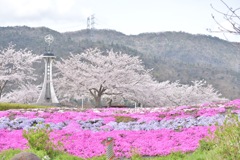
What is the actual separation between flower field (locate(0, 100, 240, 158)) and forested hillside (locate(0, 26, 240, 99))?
30.7 meters

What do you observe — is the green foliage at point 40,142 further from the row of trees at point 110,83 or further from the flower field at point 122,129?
the row of trees at point 110,83

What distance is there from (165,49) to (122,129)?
389 feet

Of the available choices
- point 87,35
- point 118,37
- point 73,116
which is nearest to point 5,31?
point 87,35

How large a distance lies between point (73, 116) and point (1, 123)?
3218mm

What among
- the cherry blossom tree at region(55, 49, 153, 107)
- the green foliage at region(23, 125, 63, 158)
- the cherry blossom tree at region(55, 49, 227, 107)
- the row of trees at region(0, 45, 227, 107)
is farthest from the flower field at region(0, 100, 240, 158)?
the row of trees at region(0, 45, 227, 107)

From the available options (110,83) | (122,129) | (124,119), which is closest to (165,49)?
(110,83)

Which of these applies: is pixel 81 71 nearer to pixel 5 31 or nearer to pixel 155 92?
pixel 155 92

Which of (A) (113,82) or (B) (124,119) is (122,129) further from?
(A) (113,82)

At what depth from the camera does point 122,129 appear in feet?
57.7

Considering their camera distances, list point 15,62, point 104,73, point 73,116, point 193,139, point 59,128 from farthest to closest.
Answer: point 15,62 → point 104,73 → point 73,116 → point 59,128 → point 193,139

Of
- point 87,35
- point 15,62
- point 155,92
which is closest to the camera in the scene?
point 155,92

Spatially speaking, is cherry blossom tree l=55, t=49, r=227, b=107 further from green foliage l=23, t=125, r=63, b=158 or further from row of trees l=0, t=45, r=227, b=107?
green foliage l=23, t=125, r=63, b=158

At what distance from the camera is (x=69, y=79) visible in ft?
142

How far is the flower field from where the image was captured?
13773 mm
